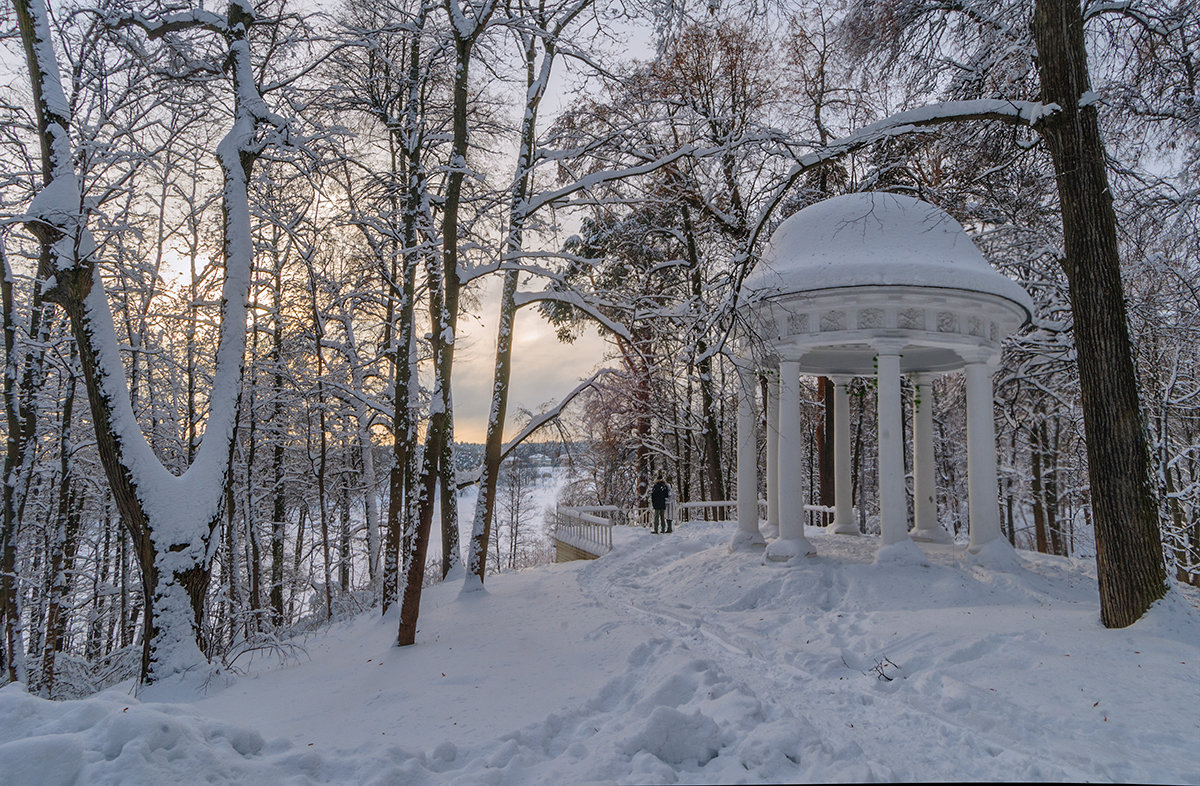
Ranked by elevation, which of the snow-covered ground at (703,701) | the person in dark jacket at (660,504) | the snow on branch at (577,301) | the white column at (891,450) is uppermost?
the snow on branch at (577,301)

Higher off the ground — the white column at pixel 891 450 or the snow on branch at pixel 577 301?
the snow on branch at pixel 577 301

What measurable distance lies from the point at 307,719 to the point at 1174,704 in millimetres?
6160

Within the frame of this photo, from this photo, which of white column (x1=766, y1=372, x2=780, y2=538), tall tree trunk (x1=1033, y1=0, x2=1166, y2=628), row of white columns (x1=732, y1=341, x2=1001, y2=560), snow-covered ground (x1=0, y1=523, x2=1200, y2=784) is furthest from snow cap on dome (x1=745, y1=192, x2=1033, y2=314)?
snow-covered ground (x1=0, y1=523, x2=1200, y2=784)

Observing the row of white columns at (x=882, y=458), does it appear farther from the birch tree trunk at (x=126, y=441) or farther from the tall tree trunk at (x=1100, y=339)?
the birch tree trunk at (x=126, y=441)

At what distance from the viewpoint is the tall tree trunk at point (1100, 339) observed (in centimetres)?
586

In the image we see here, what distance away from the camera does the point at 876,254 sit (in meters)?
9.06

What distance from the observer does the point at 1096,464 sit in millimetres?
6094

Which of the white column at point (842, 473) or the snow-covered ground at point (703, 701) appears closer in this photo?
the snow-covered ground at point (703, 701)

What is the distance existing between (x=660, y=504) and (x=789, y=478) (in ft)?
22.3

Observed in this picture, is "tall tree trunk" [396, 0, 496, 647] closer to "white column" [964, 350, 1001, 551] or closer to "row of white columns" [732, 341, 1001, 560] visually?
"row of white columns" [732, 341, 1001, 560]

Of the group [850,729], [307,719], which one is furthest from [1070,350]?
[307,719]

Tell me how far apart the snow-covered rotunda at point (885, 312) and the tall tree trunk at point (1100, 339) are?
81.0 inches

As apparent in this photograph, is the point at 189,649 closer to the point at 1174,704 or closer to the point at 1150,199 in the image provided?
the point at 1174,704

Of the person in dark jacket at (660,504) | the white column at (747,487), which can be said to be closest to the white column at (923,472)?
the white column at (747,487)
